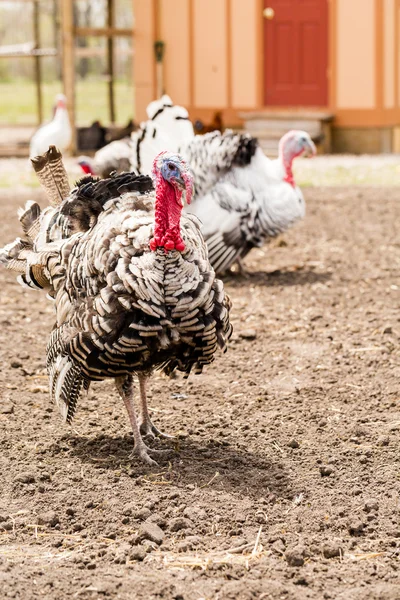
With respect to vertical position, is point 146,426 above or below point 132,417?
below

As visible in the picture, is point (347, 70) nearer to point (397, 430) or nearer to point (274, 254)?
point (274, 254)

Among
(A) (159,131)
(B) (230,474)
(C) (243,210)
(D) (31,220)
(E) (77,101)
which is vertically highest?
(E) (77,101)

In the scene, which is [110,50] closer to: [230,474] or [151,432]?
[151,432]

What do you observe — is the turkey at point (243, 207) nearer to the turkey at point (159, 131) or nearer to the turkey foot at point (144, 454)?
the turkey at point (159, 131)

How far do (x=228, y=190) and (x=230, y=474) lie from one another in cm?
360

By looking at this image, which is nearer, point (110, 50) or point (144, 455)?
point (144, 455)

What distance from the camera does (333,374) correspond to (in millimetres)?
5309

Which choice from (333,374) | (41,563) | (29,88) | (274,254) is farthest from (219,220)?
(29,88)

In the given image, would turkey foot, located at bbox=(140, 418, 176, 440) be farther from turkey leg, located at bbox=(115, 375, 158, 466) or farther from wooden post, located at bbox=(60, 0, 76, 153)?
wooden post, located at bbox=(60, 0, 76, 153)

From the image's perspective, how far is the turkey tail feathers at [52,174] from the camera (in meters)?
4.83

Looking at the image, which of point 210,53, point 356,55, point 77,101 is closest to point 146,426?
point 356,55

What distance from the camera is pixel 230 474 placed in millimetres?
4031

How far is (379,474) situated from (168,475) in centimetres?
82

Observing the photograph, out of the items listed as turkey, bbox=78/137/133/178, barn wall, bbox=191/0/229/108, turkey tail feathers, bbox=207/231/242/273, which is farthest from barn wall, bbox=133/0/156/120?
turkey tail feathers, bbox=207/231/242/273
